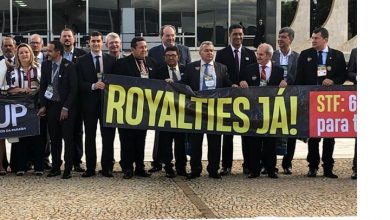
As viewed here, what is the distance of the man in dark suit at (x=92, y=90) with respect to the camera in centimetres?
793

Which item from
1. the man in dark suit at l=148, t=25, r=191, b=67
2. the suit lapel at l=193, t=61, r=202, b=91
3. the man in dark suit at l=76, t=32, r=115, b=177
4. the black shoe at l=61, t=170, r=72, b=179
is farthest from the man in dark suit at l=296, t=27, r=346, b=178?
the black shoe at l=61, t=170, r=72, b=179

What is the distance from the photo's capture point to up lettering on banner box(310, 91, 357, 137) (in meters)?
7.93

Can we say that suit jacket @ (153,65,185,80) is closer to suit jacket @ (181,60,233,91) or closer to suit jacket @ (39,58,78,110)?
suit jacket @ (181,60,233,91)

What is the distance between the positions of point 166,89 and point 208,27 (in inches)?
742

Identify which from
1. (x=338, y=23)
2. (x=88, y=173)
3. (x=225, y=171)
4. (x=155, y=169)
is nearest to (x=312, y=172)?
(x=225, y=171)

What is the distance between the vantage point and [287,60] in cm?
841

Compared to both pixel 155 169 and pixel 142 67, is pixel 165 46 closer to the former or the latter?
pixel 142 67

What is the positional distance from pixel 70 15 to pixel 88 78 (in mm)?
18863

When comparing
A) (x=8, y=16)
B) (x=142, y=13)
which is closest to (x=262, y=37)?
(x=142, y=13)

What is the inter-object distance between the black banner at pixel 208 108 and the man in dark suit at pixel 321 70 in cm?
17

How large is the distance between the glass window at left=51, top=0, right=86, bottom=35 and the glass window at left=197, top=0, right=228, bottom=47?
512 centimetres

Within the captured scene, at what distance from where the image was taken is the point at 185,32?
26.0m

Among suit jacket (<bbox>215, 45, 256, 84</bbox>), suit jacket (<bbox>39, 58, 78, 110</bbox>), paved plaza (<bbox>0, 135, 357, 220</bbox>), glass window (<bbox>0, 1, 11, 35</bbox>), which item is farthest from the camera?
glass window (<bbox>0, 1, 11, 35</bbox>)
